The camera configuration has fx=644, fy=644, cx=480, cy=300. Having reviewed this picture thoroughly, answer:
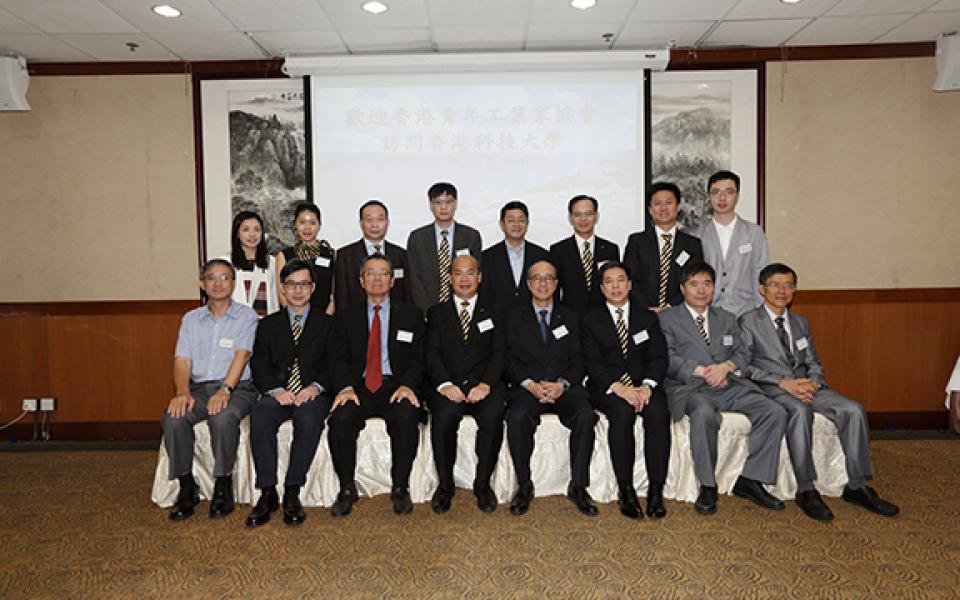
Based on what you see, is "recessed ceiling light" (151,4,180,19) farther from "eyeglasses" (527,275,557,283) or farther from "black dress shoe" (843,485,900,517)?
"black dress shoe" (843,485,900,517)

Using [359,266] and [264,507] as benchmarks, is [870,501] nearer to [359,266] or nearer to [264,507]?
[264,507]

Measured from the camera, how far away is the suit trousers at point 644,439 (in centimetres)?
346

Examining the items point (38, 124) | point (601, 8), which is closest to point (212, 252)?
point (38, 124)

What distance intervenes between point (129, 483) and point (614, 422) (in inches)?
119

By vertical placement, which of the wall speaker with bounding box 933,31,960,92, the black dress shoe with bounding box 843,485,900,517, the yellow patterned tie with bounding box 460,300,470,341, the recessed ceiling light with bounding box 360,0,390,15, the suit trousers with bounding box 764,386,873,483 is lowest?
the black dress shoe with bounding box 843,485,900,517

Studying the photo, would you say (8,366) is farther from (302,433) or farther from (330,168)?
(302,433)

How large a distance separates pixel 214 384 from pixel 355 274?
116 cm

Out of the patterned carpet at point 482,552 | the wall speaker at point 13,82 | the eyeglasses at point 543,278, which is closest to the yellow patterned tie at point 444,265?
the eyeglasses at point 543,278

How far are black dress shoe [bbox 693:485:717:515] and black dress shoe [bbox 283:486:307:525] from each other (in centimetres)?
207

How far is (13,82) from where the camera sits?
5.22 metres

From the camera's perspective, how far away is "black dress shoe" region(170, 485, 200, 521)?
340cm

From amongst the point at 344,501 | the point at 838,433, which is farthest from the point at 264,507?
the point at 838,433

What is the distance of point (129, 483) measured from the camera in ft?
13.3

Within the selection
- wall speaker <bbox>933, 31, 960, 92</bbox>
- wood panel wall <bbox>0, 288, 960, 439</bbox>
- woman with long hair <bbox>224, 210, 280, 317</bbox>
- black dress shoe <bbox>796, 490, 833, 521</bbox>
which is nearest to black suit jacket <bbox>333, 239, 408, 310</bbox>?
woman with long hair <bbox>224, 210, 280, 317</bbox>
